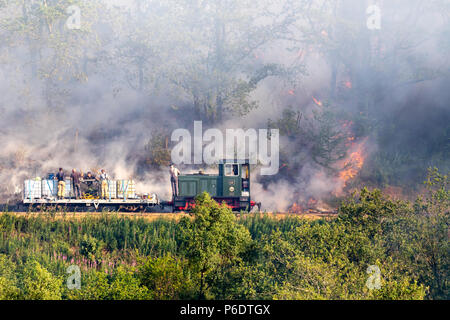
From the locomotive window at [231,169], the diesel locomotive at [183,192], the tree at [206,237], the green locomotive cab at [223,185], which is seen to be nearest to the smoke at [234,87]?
the diesel locomotive at [183,192]

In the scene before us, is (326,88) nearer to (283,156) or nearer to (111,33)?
(283,156)

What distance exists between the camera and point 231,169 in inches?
981

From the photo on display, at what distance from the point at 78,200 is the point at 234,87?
18.3m

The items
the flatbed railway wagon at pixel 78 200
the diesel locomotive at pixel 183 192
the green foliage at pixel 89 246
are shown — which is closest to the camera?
the green foliage at pixel 89 246

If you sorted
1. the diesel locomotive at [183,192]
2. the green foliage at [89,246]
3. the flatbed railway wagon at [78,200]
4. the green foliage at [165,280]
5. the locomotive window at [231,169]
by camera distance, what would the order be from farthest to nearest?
the locomotive window at [231,169]
the diesel locomotive at [183,192]
the flatbed railway wagon at [78,200]
the green foliage at [89,246]
the green foliage at [165,280]

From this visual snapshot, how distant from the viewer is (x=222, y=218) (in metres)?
11.9

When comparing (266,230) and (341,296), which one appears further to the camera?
(266,230)

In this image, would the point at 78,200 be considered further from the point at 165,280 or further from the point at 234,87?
the point at 234,87

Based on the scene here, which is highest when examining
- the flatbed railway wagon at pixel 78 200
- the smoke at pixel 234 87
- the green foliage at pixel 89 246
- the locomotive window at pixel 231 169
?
the smoke at pixel 234 87

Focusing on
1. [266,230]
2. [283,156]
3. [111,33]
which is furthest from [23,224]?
[111,33]

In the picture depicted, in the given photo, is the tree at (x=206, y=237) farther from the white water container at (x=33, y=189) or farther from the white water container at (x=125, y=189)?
the white water container at (x=33, y=189)

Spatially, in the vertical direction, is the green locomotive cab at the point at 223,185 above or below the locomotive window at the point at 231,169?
below

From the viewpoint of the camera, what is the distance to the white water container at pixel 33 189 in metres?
24.5

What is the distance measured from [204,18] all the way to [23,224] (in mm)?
26791
